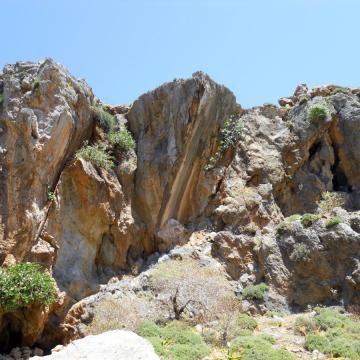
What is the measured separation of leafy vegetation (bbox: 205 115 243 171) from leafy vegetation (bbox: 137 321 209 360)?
29.0ft

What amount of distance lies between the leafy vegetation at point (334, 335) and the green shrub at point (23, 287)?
785cm

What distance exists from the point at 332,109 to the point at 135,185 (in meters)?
10.5

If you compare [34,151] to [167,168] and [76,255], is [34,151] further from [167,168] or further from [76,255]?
[167,168]

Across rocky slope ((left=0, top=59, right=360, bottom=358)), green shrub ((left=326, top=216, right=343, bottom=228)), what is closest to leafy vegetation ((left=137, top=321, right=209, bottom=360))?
rocky slope ((left=0, top=59, right=360, bottom=358))

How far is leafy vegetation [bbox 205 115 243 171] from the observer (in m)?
20.6

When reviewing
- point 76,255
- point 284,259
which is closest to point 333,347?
point 284,259

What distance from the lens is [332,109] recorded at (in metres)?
22.0

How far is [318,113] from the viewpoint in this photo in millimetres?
21406

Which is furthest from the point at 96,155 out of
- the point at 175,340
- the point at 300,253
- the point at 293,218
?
the point at 300,253

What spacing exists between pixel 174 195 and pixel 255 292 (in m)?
5.65

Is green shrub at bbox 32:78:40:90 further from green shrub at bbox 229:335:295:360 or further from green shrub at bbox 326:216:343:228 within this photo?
green shrub at bbox 326:216:343:228

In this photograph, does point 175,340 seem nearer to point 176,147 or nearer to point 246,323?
point 246,323

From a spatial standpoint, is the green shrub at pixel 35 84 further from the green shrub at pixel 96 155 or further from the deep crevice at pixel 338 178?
the deep crevice at pixel 338 178

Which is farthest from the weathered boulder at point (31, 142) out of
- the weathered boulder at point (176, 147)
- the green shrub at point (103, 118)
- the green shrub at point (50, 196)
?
the weathered boulder at point (176, 147)
